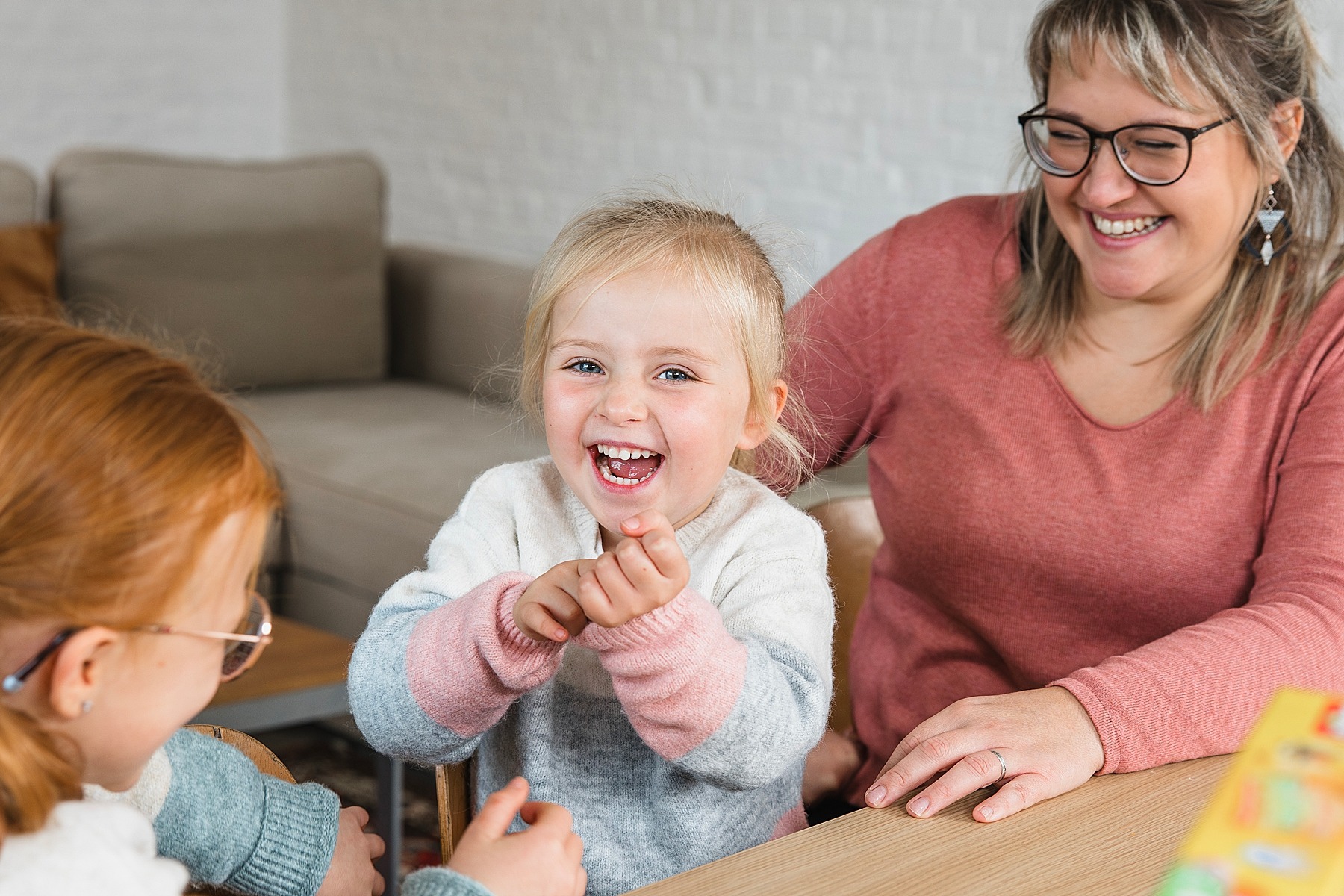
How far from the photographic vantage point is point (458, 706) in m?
1.06

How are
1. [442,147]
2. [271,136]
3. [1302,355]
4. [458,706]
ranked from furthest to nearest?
[271,136]
[442,147]
[1302,355]
[458,706]

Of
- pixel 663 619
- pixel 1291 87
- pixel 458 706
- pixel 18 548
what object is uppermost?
pixel 1291 87

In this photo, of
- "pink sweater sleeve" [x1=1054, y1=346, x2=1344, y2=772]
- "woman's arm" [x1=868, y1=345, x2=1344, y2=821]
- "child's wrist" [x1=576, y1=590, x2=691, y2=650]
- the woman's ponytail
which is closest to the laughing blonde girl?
"child's wrist" [x1=576, y1=590, x2=691, y2=650]

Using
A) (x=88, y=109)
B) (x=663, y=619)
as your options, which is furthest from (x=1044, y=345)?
(x=88, y=109)

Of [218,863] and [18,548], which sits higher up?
[18,548]

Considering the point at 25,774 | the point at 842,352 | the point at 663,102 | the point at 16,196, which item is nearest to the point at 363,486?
the point at 16,196

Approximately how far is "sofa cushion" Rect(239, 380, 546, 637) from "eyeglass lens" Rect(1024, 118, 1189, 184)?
1.55 metres

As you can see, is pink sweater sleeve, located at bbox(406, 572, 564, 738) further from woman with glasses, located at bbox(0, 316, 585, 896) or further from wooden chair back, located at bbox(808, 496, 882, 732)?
wooden chair back, located at bbox(808, 496, 882, 732)

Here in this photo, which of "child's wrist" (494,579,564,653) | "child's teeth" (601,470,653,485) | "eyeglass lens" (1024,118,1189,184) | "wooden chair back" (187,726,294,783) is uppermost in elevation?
"eyeglass lens" (1024,118,1189,184)

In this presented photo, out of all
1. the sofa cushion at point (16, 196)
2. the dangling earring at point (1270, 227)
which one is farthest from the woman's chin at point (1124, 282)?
the sofa cushion at point (16, 196)

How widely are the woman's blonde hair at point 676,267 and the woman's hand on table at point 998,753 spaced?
313mm

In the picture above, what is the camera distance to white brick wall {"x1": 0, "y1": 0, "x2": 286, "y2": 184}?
15.3ft

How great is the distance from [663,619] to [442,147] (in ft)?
12.9

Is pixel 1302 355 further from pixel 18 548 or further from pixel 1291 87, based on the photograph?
pixel 18 548
